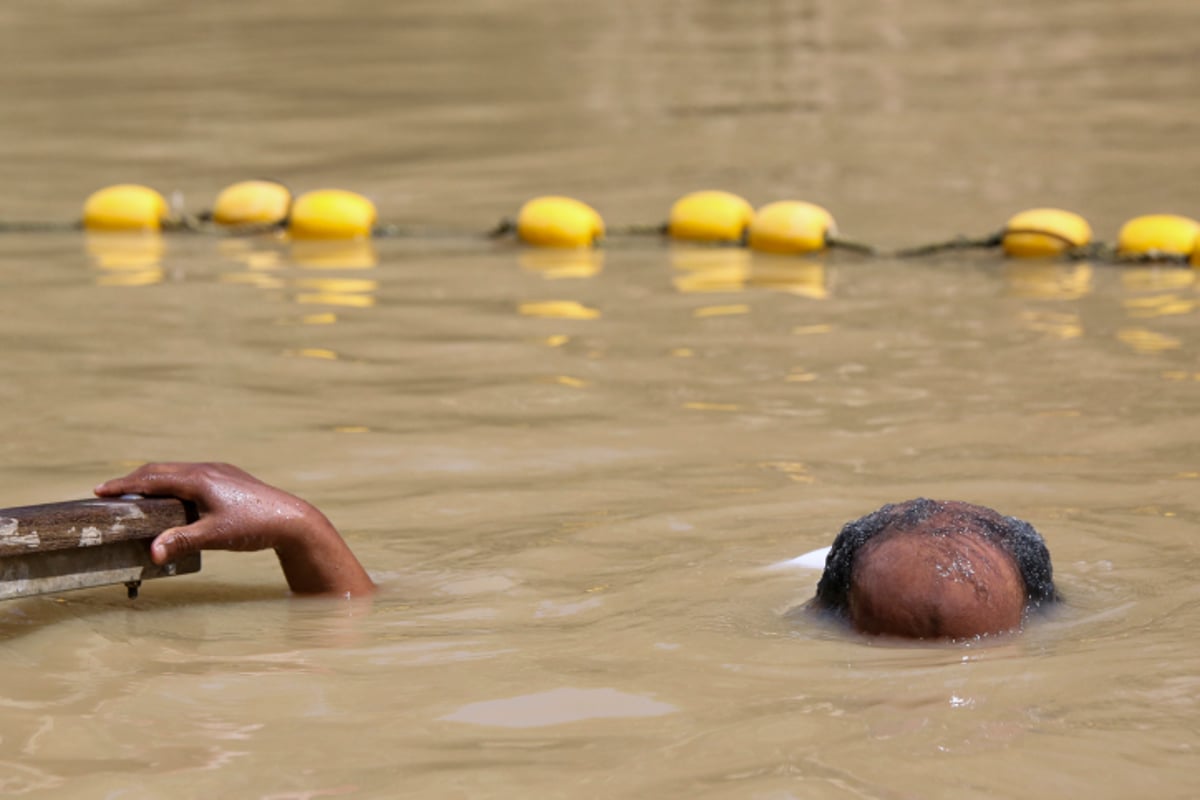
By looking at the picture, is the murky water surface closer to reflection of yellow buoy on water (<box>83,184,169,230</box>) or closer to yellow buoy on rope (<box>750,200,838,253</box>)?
yellow buoy on rope (<box>750,200,838,253</box>)

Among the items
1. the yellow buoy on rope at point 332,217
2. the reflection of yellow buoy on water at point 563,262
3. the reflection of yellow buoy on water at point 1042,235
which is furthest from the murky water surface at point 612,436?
the yellow buoy on rope at point 332,217

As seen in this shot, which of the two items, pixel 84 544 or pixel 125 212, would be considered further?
pixel 125 212

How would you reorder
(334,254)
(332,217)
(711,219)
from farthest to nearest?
1. (332,217)
2. (711,219)
3. (334,254)

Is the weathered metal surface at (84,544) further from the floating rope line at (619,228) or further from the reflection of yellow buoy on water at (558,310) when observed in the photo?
the floating rope line at (619,228)

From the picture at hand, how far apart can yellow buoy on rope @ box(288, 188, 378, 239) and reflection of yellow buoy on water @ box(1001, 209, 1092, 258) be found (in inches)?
125

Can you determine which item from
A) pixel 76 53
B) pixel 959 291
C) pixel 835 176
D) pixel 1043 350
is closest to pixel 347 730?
pixel 1043 350

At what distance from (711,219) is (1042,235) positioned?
63.5 inches

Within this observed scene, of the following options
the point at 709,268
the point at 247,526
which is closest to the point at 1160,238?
the point at 709,268

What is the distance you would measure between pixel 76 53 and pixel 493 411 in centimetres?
1218

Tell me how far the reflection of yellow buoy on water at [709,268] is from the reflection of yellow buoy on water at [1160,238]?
5.62ft

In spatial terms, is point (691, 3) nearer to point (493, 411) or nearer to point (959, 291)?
Answer: point (959, 291)

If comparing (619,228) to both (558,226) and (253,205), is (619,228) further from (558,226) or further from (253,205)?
(253,205)

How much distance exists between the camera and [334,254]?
841 cm

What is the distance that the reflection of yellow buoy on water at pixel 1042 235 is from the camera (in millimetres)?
7887
